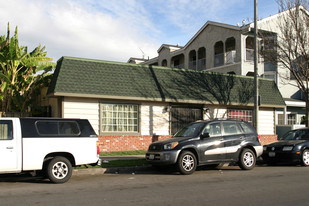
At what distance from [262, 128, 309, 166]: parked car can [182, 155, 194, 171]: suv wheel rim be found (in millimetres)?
4435

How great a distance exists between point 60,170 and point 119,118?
736cm

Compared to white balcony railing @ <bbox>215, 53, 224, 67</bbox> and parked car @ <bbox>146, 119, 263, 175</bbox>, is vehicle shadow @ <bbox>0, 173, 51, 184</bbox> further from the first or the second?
white balcony railing @ <bbox>215, 53, 224, 67</bbox>

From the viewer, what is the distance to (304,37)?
690 inches

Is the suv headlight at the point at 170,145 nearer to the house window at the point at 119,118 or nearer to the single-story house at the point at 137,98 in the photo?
the single-story house at the point at 137,98

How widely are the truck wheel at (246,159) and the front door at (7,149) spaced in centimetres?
736

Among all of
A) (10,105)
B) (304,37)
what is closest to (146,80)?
(10,105)

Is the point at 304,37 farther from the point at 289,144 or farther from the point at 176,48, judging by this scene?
the point at 176,48

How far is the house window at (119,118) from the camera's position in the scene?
1591 cm

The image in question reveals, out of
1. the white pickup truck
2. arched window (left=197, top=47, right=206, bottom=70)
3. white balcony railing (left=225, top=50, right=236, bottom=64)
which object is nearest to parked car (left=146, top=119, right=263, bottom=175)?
the white pickup truck

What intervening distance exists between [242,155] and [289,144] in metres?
2.68

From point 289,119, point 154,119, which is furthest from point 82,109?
point 289,119

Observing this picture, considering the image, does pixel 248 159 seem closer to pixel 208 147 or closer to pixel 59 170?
pixel 208 147

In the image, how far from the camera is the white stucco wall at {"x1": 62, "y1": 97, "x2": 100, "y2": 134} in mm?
14898

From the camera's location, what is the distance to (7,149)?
8.30m
